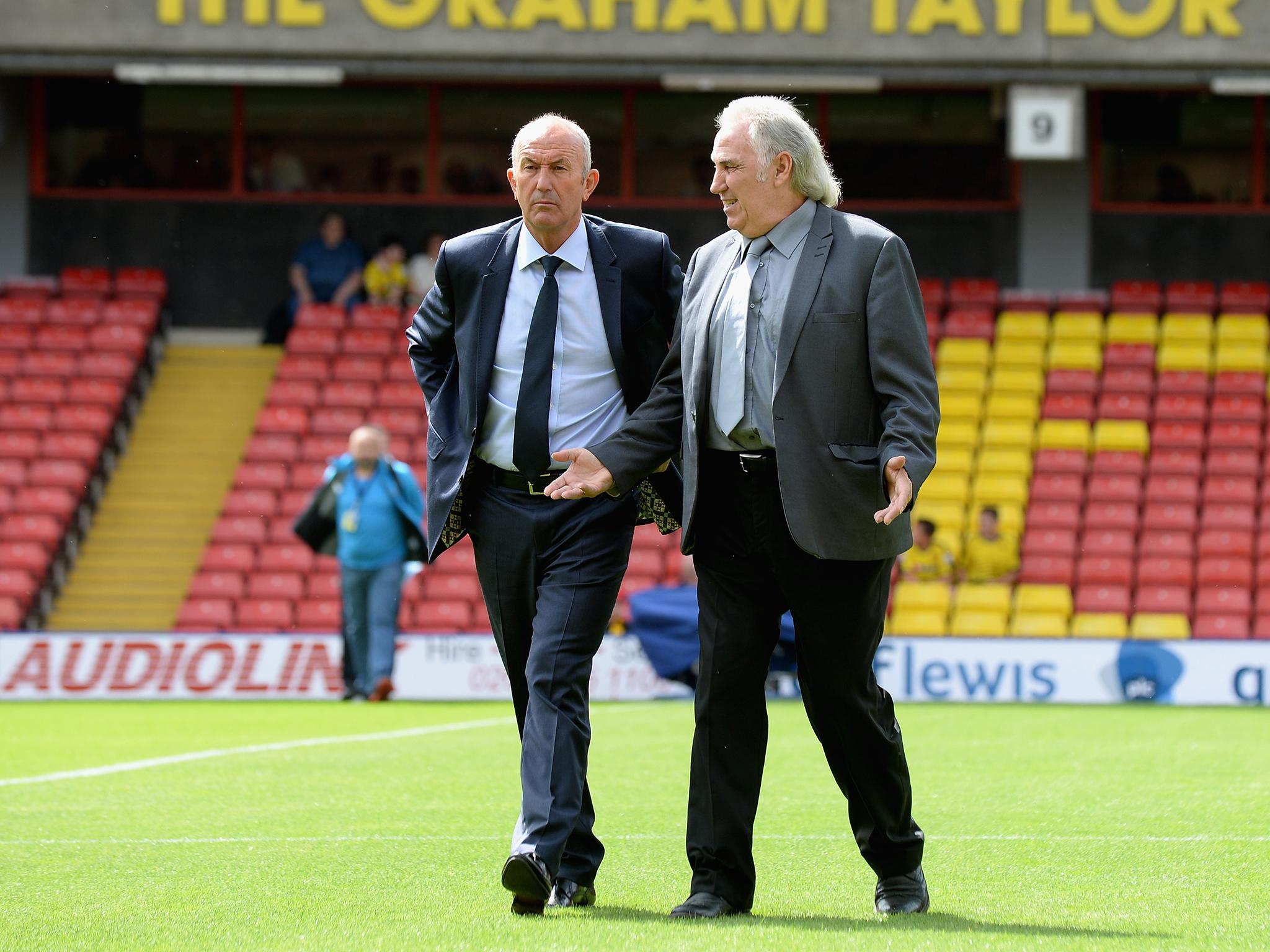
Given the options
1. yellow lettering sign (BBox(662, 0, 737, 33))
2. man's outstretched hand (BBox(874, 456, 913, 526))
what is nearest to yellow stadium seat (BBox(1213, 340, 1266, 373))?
yellow lettering sign (BBox(662, 0, 737, 33))

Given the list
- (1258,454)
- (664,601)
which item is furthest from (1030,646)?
(1258,454)

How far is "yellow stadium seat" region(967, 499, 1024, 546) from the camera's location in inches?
682

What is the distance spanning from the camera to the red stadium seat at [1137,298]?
1998 centimetres

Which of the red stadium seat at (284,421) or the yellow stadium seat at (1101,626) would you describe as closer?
the yellow stadium seat at (1101,626)

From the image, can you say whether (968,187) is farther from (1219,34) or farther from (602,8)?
(602,8)

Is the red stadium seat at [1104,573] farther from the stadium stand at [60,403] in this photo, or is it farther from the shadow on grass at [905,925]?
the shadow on grass at [905,925]

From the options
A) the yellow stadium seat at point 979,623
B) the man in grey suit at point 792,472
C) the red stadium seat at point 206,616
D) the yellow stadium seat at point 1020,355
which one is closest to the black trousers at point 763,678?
the man in grey suit at point 792,472

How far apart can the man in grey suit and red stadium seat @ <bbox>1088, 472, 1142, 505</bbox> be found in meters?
13.4

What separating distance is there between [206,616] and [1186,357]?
9.59m

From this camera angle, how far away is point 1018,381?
1902cm

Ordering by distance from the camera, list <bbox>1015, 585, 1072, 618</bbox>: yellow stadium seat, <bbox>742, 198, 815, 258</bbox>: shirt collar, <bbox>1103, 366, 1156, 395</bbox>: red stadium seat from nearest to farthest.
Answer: <bbox>742, 198, 815, 258</bbox>: shirt collar, <bbox>1015, 585, 1072, 618</bbox>: yellow stadium seat, <bbox>1103, 366, 1156, 395</bbox>: red stadium seat

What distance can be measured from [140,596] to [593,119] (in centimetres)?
725

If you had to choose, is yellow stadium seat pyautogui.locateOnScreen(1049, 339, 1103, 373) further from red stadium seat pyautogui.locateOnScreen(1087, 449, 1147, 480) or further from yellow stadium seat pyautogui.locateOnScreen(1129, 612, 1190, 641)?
yellow stadium seat pyautogui.locateOnScreen(1129, 612, 1190, 641)

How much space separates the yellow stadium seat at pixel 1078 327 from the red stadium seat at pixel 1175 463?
1744mm
